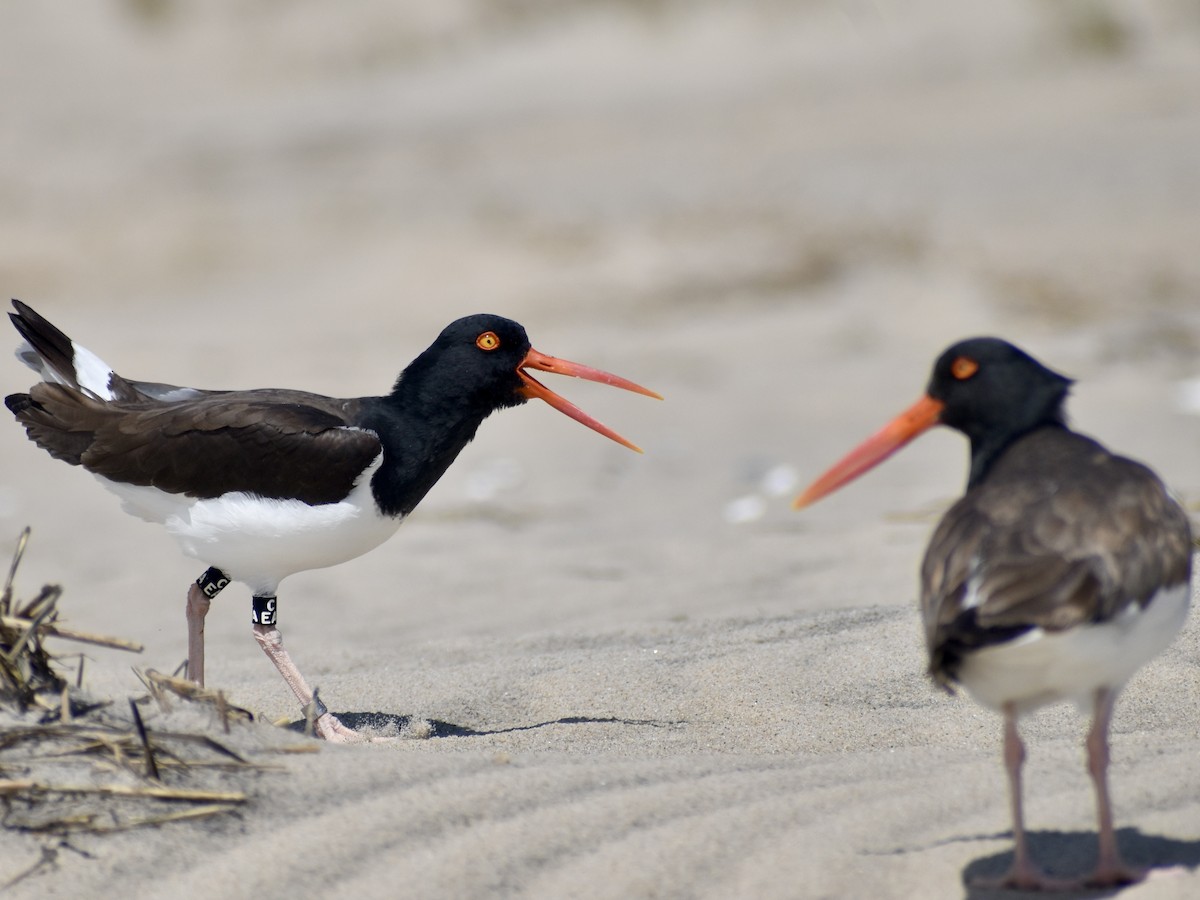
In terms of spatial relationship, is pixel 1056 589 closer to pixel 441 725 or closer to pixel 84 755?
pixel 84 755

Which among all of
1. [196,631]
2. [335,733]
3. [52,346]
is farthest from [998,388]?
[52,346]

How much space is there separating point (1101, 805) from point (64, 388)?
142 inches

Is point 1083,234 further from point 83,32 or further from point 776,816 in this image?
point 83,32

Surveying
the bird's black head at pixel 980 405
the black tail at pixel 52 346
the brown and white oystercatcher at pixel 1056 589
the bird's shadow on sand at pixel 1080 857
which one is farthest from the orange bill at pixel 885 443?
the black tail at pixel 52 346

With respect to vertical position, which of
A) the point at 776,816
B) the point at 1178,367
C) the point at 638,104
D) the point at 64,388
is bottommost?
the point at 776,816

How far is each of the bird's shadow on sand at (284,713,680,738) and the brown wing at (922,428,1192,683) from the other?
1.55m

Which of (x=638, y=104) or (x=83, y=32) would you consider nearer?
(x=638, y=104)

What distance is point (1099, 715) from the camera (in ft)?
10.1

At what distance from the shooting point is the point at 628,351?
12477mm

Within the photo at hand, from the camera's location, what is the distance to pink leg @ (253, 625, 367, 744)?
4.30m

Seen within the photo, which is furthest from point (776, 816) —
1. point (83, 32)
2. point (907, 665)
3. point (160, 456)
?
point (83, 32)

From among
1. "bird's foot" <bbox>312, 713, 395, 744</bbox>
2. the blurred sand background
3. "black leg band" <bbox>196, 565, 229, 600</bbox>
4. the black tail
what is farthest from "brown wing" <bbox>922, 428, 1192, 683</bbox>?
the black tail

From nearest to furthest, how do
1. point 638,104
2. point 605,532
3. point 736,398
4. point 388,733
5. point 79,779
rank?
point 79,779 < point 388,733 < point 605,532 < point 736,398 < point 638,104

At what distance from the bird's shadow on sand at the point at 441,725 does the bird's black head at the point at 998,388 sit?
58.3 inches
